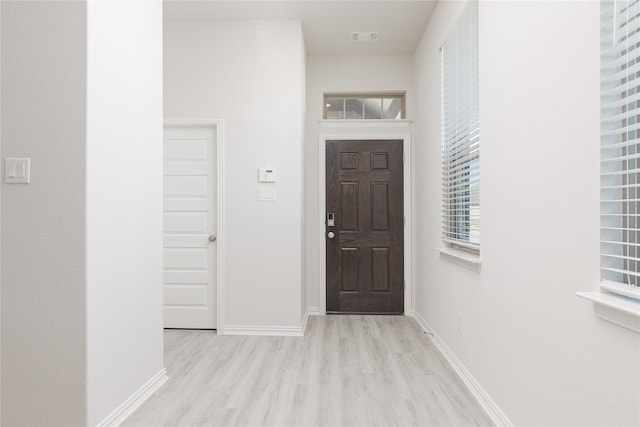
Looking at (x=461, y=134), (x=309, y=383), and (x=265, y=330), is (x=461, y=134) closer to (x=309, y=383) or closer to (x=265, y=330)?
(x=309, y=383)

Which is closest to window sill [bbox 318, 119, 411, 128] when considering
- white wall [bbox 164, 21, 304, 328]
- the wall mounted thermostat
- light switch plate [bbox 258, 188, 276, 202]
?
white wall [bbox 164, 21, 304, 328]

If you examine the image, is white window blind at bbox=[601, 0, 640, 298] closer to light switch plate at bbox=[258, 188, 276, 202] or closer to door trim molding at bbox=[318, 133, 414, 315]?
light switch plate at bbox=[258, 188, 276, 202]

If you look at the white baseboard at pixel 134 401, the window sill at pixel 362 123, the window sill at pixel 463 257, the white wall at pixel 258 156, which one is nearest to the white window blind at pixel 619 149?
the window sill at pixel 463 257

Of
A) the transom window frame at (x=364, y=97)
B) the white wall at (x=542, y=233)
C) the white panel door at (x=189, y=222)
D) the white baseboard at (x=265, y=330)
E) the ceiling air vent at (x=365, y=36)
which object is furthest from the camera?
the transom window frame at (x=364, y=97)

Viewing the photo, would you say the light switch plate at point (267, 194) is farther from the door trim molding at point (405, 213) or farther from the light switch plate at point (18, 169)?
the light switch plate at point (18, 169)

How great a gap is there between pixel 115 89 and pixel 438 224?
8.71 feet

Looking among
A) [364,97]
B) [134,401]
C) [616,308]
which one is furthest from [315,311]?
[616,308]

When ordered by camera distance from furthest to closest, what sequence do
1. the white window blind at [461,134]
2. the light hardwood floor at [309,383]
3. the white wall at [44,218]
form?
the white window blind at [461,134], the light hardwood floor at [309,383], the white wall at [44,218]

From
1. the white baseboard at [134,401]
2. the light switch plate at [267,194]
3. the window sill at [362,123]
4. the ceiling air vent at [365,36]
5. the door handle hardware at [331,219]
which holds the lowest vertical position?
the white baseboard at [134,401]

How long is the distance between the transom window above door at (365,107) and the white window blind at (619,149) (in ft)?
11.1

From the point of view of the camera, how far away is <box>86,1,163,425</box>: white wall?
6.26 ft

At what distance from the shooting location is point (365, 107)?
15.2ft

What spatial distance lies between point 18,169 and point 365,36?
11.0 feet

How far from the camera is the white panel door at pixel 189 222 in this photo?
3.82 metres
